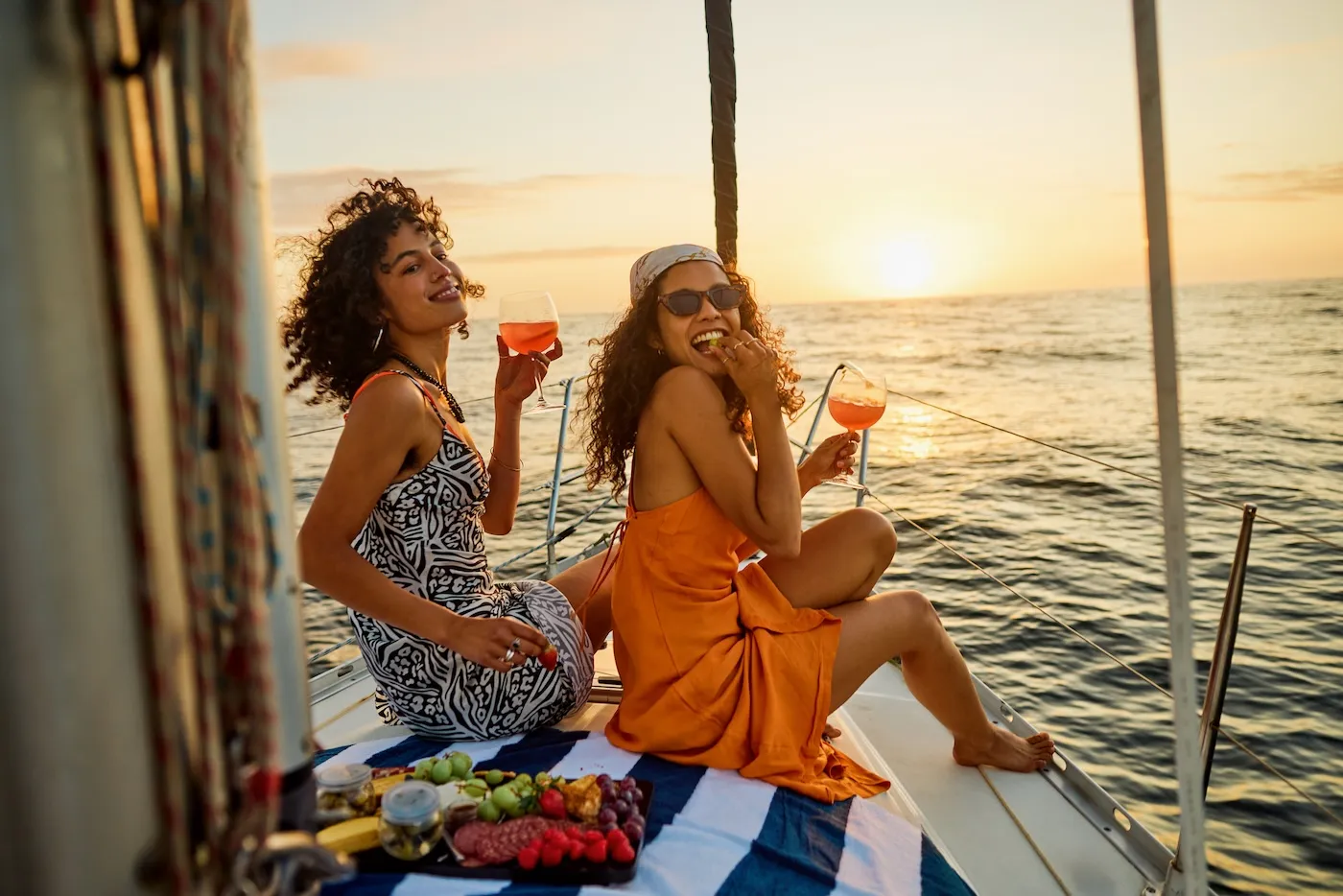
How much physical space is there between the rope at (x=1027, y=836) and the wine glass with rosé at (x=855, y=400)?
0.76 m

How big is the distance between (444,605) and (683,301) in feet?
2.97

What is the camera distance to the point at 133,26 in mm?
625

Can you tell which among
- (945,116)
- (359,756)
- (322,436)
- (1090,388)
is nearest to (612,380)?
(359,756)

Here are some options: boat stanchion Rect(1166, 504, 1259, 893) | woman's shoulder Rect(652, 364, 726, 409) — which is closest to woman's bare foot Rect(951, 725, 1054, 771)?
boat stanchion Rect(1166, 504, 1259, 893)

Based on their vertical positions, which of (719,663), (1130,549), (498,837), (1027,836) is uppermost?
(719,663)

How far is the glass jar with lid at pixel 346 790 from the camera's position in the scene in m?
1.54

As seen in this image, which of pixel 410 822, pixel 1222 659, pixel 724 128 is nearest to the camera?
pixel 410 822

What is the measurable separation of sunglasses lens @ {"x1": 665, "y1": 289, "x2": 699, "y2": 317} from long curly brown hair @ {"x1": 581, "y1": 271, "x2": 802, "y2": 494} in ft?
0.30

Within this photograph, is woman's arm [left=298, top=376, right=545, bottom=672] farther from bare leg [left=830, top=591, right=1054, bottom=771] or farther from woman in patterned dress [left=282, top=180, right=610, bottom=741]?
bare leg [left=830, top=591, right=1054, bottom=771]

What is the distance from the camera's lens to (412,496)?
202 centimetres

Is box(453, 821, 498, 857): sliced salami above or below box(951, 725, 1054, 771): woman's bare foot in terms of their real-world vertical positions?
above

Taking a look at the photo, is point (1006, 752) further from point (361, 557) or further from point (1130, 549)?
point (1130, 549)

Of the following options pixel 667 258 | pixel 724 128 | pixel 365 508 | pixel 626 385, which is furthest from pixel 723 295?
pixel 724 128

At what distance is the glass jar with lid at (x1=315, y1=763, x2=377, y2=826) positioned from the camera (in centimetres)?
154
